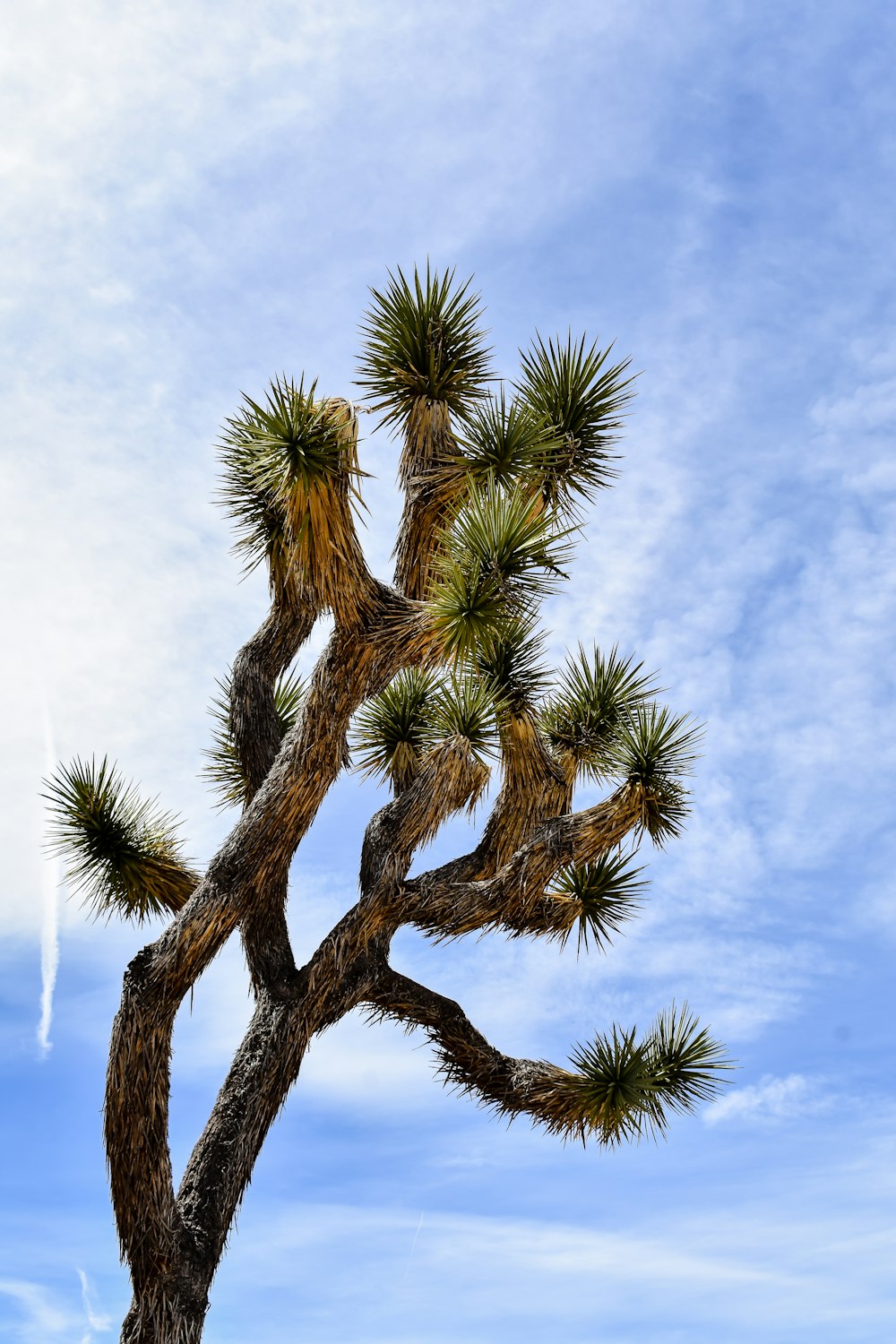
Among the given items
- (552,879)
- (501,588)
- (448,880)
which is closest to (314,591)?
(501,588)

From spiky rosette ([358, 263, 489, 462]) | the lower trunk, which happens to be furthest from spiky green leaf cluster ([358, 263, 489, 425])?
the lower trunk

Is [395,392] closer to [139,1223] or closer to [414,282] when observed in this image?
[414,282]

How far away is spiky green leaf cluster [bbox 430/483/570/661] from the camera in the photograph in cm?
678

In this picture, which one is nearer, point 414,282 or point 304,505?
point 304,505

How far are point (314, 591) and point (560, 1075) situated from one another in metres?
3.80

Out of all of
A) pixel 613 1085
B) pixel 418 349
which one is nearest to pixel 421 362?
pixel 418 349

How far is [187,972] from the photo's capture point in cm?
713

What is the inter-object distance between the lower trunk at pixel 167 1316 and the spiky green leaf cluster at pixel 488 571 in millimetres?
3809

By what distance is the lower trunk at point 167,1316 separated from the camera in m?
6.71

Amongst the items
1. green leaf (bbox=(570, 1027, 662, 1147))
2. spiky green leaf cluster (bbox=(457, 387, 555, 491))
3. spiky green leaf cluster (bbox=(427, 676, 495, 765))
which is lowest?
green leaf (bbox=(570, 1027, 662, 1147))

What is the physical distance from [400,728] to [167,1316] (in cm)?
420

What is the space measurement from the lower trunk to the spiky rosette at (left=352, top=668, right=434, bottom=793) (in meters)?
3.80

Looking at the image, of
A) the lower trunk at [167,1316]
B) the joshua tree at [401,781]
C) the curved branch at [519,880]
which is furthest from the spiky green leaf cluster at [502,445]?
the lower trunk at [167,1316]

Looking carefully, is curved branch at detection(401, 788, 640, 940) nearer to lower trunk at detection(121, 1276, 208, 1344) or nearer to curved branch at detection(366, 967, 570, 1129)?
curved branch at detection(366, 967, 570, 1129)
